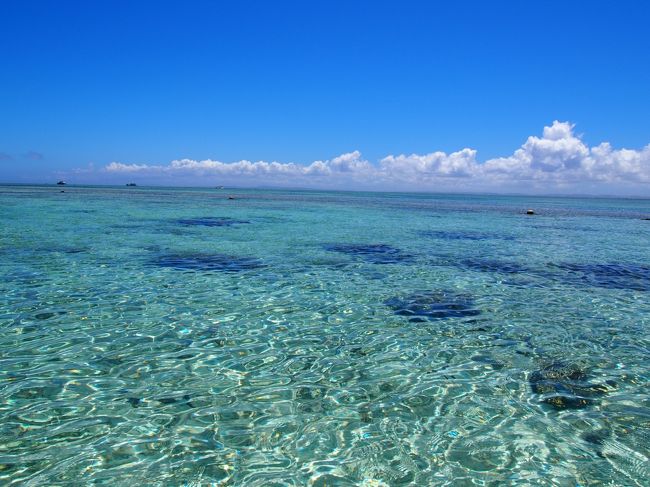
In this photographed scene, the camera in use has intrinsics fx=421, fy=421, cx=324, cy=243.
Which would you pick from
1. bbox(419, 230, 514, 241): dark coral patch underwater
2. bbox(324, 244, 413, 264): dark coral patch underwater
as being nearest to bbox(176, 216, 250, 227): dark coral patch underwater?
bbox(324, 244, 413, 264): dark coral patch underwater

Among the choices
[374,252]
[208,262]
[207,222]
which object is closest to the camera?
[208,262]

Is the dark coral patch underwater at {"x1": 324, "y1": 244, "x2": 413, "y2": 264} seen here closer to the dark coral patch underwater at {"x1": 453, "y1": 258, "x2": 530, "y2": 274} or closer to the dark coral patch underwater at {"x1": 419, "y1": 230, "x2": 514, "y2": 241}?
the dark coral patch underwater at {"x1": 453, "y1": 258, "x2": 530, "y2": 274}

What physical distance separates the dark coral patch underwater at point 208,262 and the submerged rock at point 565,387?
1062 centimetres

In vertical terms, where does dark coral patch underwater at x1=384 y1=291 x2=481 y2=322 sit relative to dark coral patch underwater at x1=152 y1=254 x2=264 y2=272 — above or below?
below

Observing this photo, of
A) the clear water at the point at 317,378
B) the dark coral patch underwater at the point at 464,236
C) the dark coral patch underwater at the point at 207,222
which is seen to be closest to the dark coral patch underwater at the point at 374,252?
the clear water at the point at 317,378

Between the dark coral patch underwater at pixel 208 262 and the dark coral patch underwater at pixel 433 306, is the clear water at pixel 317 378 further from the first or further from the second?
the dark coral patch underwater at pixel 208 262

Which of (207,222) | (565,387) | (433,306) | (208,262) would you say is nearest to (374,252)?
(208,262)

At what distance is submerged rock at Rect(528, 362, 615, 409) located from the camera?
21.2ft

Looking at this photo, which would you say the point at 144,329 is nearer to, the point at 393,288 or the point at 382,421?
the point at 382,421

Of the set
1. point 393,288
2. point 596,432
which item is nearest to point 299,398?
point 596,432

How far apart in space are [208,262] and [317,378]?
10775 millimetres

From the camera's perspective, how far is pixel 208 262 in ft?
54.7

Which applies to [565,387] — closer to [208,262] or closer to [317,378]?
[317,378]

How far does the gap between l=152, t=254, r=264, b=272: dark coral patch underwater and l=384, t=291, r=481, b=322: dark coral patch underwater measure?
20.9 feet
